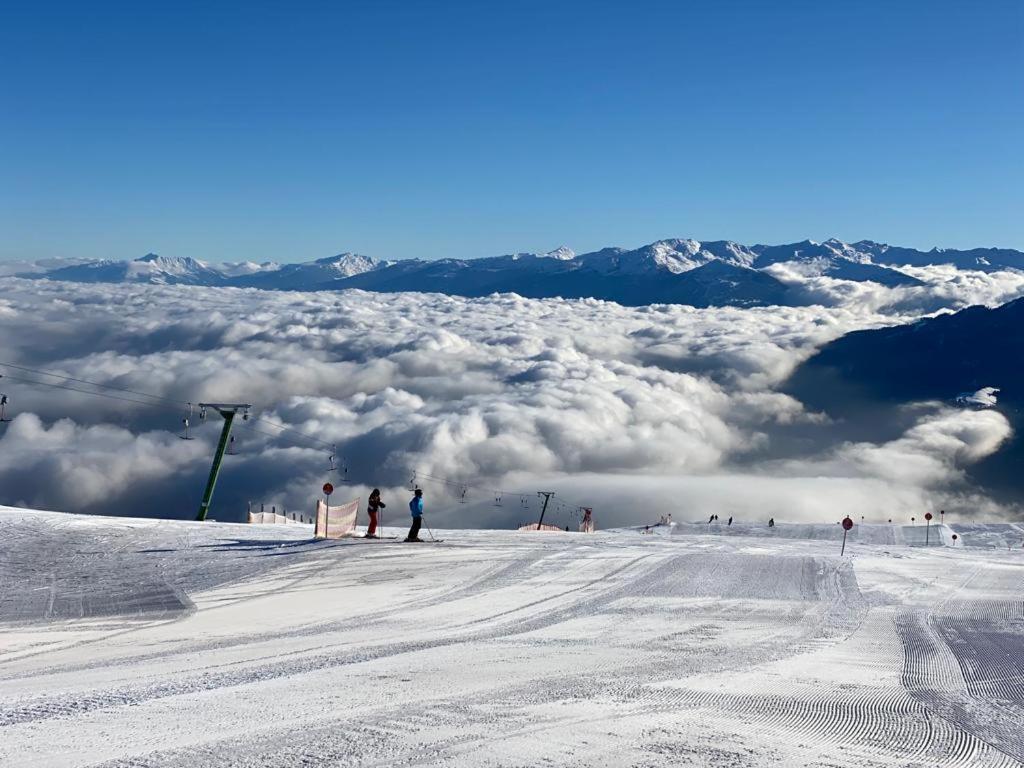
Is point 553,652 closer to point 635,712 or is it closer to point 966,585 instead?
point 635,712

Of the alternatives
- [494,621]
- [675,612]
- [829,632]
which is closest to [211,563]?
[494,621]

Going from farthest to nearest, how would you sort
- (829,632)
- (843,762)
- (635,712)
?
(829,632)
(635,712)
(843,762)

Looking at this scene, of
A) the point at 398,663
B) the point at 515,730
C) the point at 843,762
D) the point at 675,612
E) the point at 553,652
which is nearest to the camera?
the point at 843,762

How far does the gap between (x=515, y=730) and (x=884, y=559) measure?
26112 millimetres

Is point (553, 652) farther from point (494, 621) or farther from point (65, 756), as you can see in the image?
point (65, 756)

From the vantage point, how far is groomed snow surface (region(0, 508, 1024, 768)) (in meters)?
8.45

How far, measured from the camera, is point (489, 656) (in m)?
13.4

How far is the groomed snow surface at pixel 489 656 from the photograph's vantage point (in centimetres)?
845

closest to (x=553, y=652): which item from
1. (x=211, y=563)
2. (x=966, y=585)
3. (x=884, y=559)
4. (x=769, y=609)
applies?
(x=769, y=609)

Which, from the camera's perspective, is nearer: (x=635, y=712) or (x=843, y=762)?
(x=843, y=762)

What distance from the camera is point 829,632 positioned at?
17.0m

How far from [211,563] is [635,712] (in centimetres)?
1829

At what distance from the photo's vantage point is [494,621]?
17.8 metres

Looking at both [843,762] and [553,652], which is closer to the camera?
[843,762]
